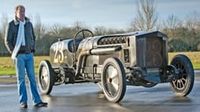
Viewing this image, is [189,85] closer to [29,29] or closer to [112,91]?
[112,91]

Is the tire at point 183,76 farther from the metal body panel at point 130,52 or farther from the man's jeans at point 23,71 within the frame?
the man's jeans at point 23,71

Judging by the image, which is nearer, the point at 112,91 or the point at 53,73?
the point at 112,91

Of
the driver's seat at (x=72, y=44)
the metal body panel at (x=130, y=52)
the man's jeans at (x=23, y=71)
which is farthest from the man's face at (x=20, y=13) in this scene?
the driver's seat at (x=72, y=44)

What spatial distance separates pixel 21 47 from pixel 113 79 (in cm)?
216

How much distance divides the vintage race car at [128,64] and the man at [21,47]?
5.60 feet

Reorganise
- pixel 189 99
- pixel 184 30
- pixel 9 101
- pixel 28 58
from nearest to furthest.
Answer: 1. pixel 28 58
2. pixel 189 99
3. pixel 9 101
4. pixel 184 30

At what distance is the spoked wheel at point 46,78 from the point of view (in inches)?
527

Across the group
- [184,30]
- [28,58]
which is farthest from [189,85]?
[184,30]

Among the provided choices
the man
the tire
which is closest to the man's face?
the man

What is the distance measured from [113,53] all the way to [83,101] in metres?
1.29

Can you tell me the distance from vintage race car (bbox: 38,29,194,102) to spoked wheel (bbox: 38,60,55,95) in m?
0.41

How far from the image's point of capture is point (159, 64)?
11734mm

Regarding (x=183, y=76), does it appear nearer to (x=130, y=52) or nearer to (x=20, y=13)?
(x=130, y=52)

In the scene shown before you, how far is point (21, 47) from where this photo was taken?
33.6ft
